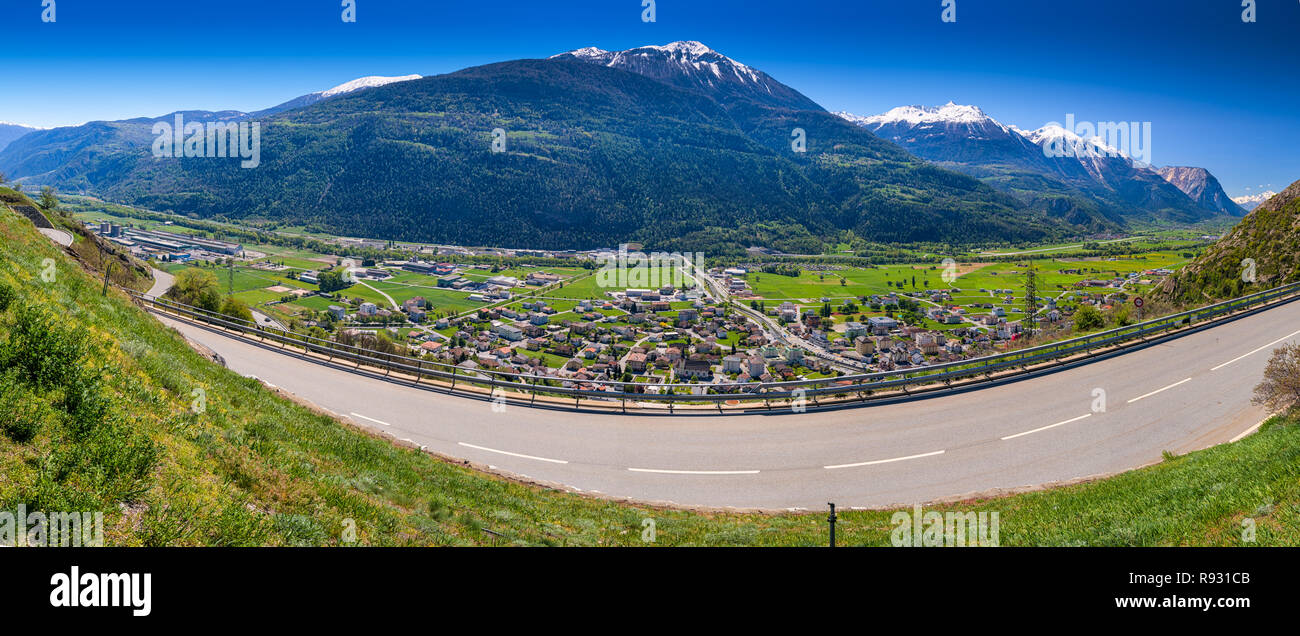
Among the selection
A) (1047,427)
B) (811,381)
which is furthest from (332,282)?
(1047,427)

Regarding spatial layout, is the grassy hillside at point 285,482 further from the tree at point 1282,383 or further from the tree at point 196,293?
the tree at point 196,293

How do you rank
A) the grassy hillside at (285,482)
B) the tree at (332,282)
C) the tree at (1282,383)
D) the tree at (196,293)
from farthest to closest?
the tree at (332,282), the tree at (196,293), the tree at (1282,383), the grassy hillside at (285,482)

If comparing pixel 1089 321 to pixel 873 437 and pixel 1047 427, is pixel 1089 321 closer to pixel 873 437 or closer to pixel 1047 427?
pixel 1047 427

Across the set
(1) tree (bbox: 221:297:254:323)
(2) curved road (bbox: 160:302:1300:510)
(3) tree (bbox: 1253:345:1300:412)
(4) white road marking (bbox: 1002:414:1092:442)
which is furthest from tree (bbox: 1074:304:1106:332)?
(1) tree (bbox: 221:297:254:323)

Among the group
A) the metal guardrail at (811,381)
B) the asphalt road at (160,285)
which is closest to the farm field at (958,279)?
the metal guardrail at (811,381)

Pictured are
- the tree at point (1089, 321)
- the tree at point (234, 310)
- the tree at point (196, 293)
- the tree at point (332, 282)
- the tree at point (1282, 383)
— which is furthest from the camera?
the tree at point (332, 282)
